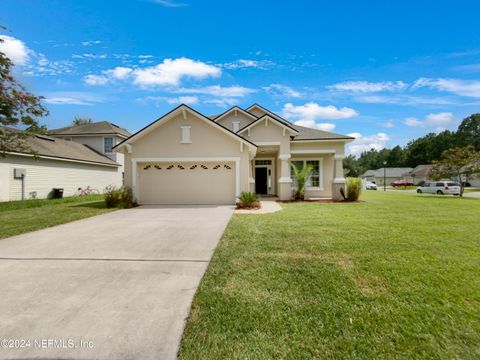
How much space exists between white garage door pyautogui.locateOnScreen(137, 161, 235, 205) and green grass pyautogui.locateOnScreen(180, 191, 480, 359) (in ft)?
26.5

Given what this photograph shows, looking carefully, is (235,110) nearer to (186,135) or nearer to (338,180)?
(186,135)

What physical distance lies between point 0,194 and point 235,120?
14907 millimetres

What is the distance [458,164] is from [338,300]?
25200 millimetres

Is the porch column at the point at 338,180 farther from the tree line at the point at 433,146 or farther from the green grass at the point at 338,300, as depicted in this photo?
the tree line at the point at 433,146

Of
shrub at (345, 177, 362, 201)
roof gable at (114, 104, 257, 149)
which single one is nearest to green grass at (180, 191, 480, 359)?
roof gable at (114, 104, 257, 149)

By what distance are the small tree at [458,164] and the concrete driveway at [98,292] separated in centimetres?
2407

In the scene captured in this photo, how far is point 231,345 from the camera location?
8.41ft

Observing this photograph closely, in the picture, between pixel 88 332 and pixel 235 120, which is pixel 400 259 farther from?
pixel 235 120

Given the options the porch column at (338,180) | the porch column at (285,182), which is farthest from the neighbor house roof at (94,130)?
the porch column at (338,180)

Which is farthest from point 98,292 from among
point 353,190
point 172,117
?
point 353,190

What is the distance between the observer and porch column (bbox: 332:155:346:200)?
16.4m

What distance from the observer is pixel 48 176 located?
17.7 meters

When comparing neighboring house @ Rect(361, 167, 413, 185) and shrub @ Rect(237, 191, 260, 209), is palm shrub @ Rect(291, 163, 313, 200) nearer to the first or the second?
shrub @ Rect(237, 191, 260, 209)

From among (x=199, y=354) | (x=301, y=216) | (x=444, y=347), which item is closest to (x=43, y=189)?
(x=301, y=216)
